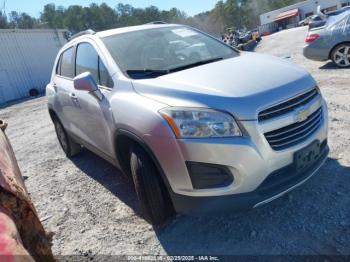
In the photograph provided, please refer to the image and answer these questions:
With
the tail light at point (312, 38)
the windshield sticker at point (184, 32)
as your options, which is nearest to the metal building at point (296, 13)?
the tail light at point (312, 38)

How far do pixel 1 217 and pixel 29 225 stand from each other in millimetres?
393

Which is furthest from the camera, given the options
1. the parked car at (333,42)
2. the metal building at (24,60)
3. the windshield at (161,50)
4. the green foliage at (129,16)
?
the green foliage at (129,16)

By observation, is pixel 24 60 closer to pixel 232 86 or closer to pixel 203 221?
pixel 203 221

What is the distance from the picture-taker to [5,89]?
20375 millimetres

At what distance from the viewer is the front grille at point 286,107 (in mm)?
2377

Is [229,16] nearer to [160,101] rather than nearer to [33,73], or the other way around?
[33,73]

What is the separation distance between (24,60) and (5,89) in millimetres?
2682

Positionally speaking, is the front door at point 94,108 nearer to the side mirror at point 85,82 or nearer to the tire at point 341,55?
the side mirror at point 85,82

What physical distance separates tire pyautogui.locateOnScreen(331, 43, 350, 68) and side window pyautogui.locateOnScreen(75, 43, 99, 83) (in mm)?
6655

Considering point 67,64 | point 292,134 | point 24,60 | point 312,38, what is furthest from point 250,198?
point 24,60

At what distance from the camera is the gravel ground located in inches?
102

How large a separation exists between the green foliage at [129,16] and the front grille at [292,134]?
58665 millimetres

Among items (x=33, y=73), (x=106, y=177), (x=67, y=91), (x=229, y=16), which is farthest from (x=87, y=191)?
(x=229, y=16)

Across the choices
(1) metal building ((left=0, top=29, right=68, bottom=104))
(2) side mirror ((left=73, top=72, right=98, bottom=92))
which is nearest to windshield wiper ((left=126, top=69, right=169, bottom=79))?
(2) side mirror ((left=73, top=72, right=98, bottom=92))
